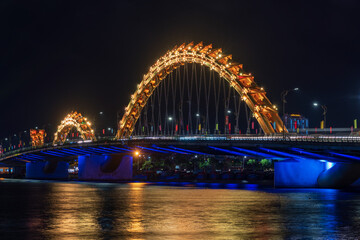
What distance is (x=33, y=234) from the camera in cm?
2178

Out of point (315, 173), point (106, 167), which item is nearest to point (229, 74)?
point (315, 173)

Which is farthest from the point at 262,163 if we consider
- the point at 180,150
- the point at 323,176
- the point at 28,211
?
the point at 28,211

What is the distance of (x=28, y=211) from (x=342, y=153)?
39681 mm

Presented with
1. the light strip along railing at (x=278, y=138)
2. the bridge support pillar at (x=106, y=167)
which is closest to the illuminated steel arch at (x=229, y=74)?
the light strip along railing at (x=278, y=138)

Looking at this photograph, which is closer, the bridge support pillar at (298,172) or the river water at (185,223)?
the river water at (185,223)

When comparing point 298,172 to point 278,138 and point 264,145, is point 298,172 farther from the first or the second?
point 264,145

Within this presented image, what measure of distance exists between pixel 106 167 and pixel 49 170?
127 feet

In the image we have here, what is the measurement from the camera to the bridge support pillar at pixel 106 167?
112875 mm

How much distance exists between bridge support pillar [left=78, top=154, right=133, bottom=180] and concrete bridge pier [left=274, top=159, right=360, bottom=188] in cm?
4671

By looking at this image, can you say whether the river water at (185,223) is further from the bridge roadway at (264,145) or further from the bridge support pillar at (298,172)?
the bridge support pillar at (298,172)

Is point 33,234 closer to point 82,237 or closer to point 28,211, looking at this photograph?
point 82,237

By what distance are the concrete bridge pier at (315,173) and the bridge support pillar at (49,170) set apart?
8318 cm

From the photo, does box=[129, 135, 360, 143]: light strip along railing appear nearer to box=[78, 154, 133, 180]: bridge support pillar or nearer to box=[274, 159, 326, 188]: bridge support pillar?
box=[274, 159, 326, 188]: bridge support pillar

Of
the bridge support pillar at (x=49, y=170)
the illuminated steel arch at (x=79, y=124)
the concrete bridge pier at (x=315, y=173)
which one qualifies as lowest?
the bridge support pillar at (x=49, y=170)
